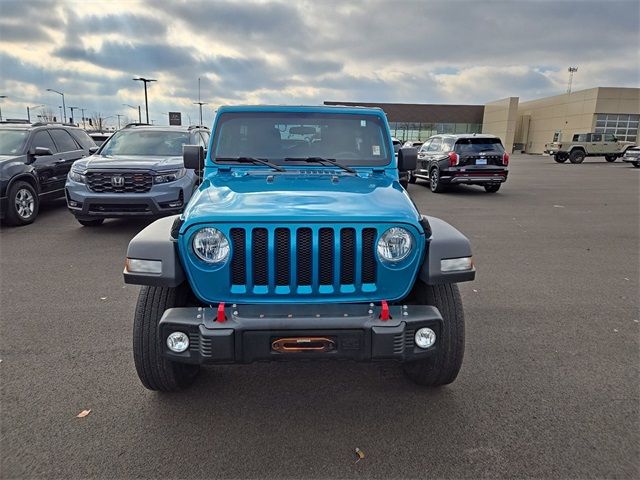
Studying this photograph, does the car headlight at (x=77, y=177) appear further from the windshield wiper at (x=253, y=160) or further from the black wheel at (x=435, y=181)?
the black wheel at (x=435, y=181)

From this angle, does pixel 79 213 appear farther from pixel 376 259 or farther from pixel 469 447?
pixel 469 447

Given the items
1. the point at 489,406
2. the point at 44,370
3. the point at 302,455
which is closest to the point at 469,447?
the point at 489,406

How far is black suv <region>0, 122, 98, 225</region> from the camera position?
8.03 meters

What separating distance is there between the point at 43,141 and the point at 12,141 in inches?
21.7

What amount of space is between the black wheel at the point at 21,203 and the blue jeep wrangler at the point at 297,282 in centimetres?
672

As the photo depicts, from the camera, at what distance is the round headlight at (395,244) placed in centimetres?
258

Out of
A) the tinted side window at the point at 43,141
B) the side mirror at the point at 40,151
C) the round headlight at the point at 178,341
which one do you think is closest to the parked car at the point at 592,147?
the tinted side window at the point at 43,141

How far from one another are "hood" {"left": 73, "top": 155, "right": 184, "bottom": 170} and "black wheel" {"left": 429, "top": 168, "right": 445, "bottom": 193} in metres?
8.65

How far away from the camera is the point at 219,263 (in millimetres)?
2521

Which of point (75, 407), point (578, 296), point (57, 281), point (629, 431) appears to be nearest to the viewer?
point (629, 431)

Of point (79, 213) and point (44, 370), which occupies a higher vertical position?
point (79, 213)

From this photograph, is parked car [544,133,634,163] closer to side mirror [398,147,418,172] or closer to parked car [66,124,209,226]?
parked car [66,124,209,226]

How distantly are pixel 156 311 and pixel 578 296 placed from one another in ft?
14.8

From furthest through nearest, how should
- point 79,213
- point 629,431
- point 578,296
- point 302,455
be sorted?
point 79,213, point 578,296, point 629,431, point 302,455
